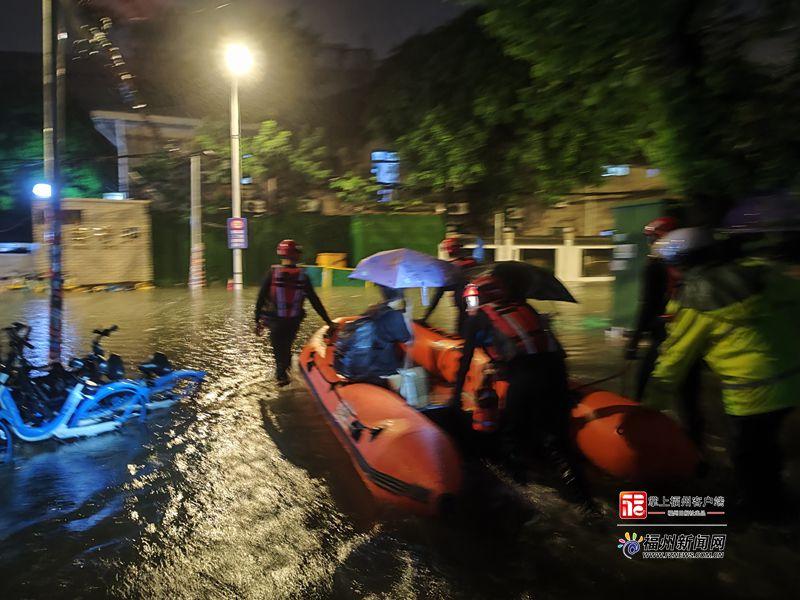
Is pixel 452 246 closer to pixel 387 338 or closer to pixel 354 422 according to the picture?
pixel 387 338

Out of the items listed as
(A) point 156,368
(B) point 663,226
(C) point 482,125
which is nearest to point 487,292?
(B) point 663,226

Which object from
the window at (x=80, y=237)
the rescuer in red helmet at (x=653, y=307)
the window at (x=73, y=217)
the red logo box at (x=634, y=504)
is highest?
the window at (x=73, y=217)

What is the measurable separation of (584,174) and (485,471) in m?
7.89

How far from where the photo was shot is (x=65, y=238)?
17938mm

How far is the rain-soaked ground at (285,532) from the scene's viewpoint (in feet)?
10.5

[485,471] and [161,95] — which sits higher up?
[161,95]

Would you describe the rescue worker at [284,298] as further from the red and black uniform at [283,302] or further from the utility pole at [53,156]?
the utility pole at [53,156]

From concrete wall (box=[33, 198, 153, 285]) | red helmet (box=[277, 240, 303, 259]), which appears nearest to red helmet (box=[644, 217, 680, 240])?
red helmet (box=[277, 240, 303, 259])

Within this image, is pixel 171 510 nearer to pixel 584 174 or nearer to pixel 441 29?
pixel 584 174

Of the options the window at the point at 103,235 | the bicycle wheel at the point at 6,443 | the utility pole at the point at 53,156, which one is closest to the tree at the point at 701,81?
the utility pole at the point at 53,156

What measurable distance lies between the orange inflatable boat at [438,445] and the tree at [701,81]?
364 centimetres

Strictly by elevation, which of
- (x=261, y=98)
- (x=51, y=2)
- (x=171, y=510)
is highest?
(x=261, y=98)

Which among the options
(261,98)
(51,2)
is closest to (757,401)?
(51,2)

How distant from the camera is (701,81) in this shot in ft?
23.5
